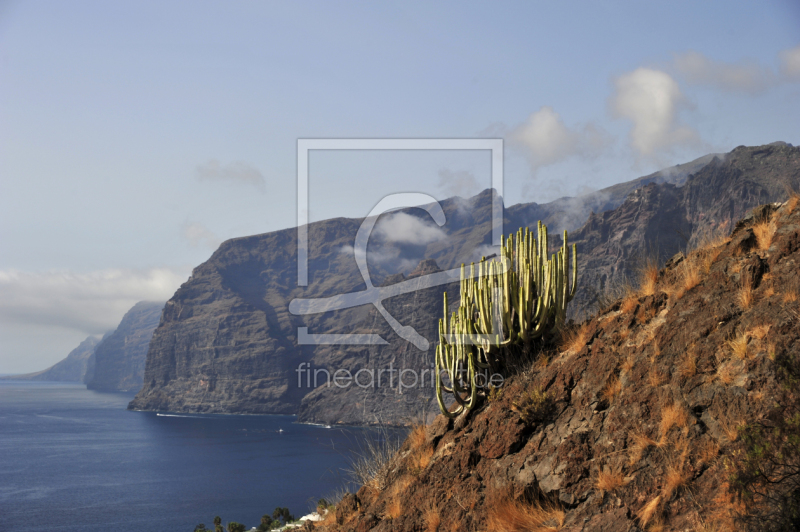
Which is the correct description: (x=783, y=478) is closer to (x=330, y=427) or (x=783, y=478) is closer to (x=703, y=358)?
(x=703, y=358)

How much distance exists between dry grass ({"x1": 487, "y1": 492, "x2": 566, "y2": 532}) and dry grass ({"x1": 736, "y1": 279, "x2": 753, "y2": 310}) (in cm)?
324

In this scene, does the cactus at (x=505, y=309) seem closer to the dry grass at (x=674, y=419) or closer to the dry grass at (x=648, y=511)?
the dry grass at (x=674, y=419)

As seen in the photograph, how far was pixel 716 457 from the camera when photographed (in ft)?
17.6

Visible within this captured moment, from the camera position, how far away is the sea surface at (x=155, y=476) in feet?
240

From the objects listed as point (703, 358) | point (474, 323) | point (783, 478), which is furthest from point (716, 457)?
point (474, 323)

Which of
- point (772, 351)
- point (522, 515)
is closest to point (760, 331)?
point (772, 351)

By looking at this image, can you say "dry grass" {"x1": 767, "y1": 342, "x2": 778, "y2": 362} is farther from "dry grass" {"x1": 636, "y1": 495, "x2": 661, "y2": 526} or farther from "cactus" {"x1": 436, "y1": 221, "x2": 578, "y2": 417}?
"cactus" {"x1": 436, "y1": 221, "x2": 578, "y2": 417}

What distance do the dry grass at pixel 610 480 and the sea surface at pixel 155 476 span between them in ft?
116

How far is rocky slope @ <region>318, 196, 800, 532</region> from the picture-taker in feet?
17.8

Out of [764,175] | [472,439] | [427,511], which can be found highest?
[764,175]

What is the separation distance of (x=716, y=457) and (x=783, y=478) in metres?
0.74

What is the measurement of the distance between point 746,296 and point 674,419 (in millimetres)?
1870

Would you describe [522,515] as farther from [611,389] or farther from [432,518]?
[611,389]

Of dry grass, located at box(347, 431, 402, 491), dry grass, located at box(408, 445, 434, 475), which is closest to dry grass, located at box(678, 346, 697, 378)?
dry grass, located at box(408, 445, 434, 475)
